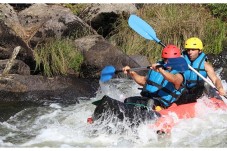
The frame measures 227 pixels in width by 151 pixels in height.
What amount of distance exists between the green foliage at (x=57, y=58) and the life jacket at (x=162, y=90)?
3.07m

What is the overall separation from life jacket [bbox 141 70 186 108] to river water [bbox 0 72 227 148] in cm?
32

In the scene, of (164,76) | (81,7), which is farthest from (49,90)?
(81,7)

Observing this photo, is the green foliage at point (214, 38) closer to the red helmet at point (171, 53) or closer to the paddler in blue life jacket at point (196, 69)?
the paddler in blue life jacket at point (196, 69)

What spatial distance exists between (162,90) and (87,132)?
1.06 m

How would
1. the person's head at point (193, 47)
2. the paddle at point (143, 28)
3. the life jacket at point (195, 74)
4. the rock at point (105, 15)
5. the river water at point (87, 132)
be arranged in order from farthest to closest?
the rock at point (105, 15) → the paddle at point (143, 28) → the life jacket at point (195, 74) → the person's head at point (193, 47) → the river water at point (87, 132)

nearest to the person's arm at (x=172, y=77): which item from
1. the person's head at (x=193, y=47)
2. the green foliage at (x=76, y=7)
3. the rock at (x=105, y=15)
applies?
the person's head at (x=193, y=47)

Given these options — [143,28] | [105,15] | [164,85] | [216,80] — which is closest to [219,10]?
[105,15]

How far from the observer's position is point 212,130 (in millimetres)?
6863

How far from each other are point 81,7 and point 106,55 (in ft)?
9.77

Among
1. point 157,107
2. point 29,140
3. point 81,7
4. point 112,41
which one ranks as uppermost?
point 81,7

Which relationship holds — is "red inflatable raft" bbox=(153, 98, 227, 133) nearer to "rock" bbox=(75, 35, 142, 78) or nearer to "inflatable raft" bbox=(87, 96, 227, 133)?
"inflatable raft" bbox=(87, 96, 227, 133)

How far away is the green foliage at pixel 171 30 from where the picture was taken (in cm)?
1056

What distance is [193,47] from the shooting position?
725cm

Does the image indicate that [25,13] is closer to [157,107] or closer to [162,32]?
[162,32]
